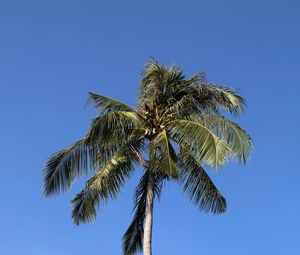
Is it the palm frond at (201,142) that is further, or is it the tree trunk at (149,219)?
the tree trunk at (149,219)

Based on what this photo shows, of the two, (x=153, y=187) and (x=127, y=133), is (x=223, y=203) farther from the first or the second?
(x=127, y=133)

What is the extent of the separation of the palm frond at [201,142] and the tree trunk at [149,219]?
1365 mm

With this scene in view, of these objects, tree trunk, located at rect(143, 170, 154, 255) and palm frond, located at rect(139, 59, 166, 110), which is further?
palm frond, located at rect(139, 59, 166, 110)

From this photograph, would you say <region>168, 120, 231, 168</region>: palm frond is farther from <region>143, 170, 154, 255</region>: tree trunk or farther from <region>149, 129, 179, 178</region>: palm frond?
<region>143, 170, 154, 255</region>: tree trunk

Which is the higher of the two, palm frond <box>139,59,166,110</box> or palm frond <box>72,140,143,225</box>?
palm frond <box>139,59,166,110</box>

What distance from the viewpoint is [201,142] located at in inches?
744

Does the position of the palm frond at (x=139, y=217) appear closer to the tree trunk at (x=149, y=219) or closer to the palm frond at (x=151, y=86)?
the tree trunk at (x=149, y=219)

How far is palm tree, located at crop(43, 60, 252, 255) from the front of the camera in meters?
18.9

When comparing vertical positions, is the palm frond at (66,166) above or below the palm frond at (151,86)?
below

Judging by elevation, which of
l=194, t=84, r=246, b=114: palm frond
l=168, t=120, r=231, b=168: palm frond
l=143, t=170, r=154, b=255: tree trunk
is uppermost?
l=194, t=84, r=246, b=114: palm frond

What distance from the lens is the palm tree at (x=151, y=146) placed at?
18938 millimetres

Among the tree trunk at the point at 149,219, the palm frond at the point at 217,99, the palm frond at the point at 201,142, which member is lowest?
the tree trunk at the point at 149,219

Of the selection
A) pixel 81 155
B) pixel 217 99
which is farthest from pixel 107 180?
pixel 217 99

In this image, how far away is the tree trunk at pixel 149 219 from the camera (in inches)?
723
